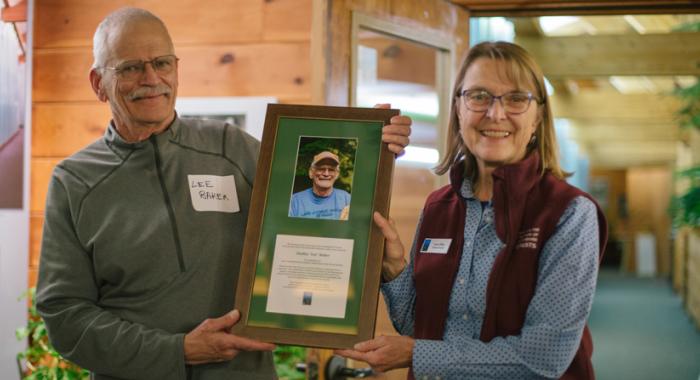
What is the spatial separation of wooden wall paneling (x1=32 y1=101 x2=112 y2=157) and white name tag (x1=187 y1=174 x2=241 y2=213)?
68.4 inches

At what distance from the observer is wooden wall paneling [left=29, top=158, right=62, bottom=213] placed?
3.54 meters

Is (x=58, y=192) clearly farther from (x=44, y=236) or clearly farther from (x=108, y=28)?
(x=108, y=28)

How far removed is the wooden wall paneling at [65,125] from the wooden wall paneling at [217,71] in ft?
0.12

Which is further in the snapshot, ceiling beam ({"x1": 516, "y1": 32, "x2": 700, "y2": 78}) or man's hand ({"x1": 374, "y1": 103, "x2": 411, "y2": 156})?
ceiling beam ({"x1": 516, "y1": 32, "x2": 700, "y2": 78})

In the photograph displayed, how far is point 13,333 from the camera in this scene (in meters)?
3.18

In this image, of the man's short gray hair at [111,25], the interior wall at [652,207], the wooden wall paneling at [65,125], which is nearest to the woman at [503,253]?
the man's short gray hair at [111,25]

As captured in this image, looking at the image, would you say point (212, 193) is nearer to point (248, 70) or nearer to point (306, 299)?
point (306, 299)

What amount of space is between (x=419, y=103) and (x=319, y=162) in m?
1.65

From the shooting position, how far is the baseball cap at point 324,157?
188cm

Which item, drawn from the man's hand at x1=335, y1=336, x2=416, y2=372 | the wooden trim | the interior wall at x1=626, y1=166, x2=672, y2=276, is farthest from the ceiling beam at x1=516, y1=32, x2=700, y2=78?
the interior wall at x1=626, y1=166, x2=672, y2=276

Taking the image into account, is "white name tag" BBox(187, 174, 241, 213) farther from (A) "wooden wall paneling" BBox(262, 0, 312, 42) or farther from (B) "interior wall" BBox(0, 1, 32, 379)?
(B) "interior wall" BBox(0, 1, 32, 379)

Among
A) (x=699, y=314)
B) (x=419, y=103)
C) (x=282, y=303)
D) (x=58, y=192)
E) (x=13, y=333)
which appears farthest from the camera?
(x=699, y=314)

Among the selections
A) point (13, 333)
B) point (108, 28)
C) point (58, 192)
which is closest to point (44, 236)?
point (58, 192)

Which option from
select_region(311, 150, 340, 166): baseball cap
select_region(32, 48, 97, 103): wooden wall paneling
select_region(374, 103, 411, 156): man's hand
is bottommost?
select_region(311, 150, 340, 166): baseball cap
